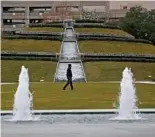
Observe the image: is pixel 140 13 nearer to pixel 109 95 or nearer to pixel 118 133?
pixel 109 95

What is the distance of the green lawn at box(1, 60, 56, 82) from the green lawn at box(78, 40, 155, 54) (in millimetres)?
8849

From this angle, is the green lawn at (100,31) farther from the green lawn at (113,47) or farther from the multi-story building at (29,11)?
the multi-story building at (29,11)

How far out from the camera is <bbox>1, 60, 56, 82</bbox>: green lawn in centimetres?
4578

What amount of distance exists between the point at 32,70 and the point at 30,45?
14293 millimetres

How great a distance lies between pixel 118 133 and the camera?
15750 mm

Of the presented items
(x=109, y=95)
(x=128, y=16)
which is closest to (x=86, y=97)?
(x=109, y=95)

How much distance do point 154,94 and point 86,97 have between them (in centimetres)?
468

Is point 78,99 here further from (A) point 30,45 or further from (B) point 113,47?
(A) point 30,45

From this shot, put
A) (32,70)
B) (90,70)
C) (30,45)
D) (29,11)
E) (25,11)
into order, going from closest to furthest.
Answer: (32,70) < (90,70) < (30,45) < (25,11) < (29,11)

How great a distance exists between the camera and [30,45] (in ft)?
204

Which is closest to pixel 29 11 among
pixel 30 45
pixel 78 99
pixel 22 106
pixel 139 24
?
pixel 139 24

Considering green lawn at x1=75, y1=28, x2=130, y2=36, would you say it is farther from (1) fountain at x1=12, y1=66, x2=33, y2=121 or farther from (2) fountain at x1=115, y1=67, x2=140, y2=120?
(1) fountain at x1=12, y1=66, x2=33, y2=121

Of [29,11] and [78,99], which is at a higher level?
[29,11]

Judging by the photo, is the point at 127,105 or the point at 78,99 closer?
the point at 127,105
